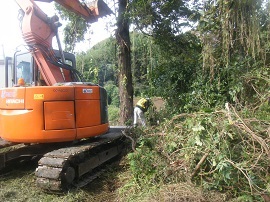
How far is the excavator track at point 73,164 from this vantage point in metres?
4.18

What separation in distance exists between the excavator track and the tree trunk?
8.11ft

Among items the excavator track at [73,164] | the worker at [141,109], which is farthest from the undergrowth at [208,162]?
the worker at [141,109]

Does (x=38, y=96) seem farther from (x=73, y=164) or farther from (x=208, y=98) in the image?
(x=208, y=98)

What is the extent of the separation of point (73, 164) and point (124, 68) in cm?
415

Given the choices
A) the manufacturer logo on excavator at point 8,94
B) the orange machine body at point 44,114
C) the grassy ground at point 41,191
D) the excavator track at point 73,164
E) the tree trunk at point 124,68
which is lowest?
the grassy ground at point 41,191

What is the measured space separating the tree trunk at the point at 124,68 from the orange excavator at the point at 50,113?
92.2 inches

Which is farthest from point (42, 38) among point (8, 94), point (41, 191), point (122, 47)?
point (122, 47)

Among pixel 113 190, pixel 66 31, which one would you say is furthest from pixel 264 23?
pixel 66 31

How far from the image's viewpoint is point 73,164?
467 centimetres

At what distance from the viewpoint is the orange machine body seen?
4.61m

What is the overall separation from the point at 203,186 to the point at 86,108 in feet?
7.56

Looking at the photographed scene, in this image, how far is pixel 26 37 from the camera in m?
5.08

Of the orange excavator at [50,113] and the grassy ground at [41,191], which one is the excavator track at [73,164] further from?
the grassy ground at [41,191]

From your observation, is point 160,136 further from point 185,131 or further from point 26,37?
point 26,37
